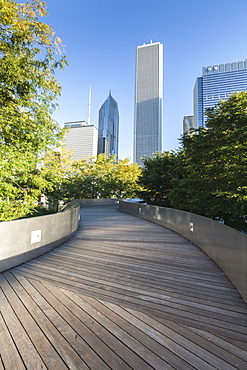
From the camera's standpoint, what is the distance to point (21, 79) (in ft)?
26.0

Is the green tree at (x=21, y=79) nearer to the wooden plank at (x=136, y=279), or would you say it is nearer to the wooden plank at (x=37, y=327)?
the wooden plank at (x=136, y=279)

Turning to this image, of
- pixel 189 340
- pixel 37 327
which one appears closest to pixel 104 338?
pixel 37 327

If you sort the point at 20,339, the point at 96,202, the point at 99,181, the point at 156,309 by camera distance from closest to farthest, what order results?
the point at 20,339 → the point at 156,309 → the point at 96,202 → the point at 99,181

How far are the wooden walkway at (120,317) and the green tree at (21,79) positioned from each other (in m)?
5.78

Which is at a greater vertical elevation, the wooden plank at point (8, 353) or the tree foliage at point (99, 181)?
the tree foliage at point (99, 181)

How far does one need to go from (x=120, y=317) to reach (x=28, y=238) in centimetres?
313

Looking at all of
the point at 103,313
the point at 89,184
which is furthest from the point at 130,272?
the point at 89,184

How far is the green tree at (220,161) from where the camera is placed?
10.5 metres

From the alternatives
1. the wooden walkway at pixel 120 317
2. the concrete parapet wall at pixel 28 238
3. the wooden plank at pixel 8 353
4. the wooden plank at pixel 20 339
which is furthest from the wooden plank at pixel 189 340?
the concrete parapet wall at pixel 28 238

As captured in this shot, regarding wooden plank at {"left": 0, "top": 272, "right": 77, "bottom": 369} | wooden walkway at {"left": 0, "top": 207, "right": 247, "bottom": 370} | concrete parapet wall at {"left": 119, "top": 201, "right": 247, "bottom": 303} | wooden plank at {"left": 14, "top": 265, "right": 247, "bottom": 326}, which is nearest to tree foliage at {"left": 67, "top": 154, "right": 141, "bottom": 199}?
concrete parapet wall at {"left": 119, "top": 201, "right": 247, "bottom": 303}

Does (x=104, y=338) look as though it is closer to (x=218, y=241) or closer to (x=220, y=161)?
(x=218, y=241)

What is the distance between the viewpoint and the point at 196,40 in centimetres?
5878

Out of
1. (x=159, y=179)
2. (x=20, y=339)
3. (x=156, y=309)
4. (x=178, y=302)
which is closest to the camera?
(x=20, y=339)

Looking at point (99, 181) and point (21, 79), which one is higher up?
point (21, 79)
